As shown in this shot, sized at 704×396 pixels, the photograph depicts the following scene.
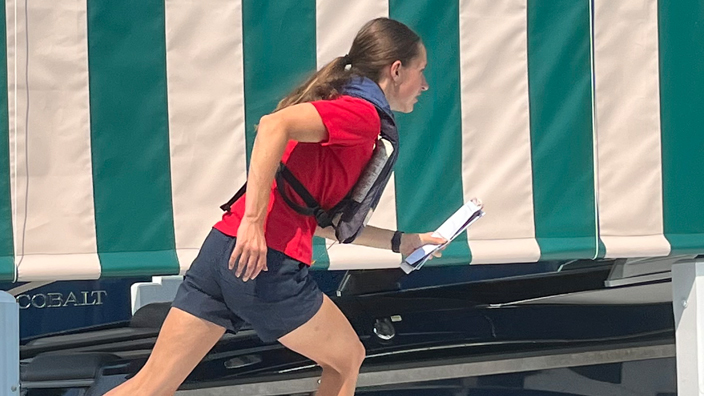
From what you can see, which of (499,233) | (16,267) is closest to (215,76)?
(16,267)

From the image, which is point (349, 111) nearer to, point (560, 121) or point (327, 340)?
point (327, 340)

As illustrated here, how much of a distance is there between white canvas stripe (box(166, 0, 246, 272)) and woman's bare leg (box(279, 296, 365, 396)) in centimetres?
47

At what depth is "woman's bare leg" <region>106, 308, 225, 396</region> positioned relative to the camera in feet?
→ 6.35

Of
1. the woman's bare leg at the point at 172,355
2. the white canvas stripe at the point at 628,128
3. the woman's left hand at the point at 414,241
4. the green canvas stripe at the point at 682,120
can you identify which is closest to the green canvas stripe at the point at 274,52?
the woman's left hand at the point at 414,241

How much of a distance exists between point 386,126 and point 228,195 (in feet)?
1.89

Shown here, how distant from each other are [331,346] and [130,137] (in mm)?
730

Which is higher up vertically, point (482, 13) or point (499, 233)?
point (482, 13)

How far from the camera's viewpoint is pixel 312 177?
6.48 ft

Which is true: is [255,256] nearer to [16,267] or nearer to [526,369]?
[16,267]

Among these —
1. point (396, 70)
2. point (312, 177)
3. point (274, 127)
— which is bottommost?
point (312, 177)

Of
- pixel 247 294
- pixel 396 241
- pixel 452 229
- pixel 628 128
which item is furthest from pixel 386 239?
pixel 628 128

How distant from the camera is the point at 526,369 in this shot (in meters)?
2.72

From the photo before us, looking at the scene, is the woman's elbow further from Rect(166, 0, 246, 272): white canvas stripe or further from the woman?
Rect(166, 0, 246, 272): white canvas stripe

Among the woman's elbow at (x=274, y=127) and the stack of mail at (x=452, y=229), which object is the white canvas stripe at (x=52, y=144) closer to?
the woman's elbow at (x=274, y=127)
